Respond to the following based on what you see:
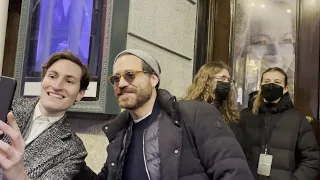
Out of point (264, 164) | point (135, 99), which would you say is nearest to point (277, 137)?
point (264, 164)

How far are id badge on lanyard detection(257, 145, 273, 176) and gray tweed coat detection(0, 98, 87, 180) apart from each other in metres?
1.19

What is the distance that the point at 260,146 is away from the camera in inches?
93.0

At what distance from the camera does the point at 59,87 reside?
1.61 metres

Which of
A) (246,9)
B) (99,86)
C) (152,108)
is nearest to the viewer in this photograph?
(152,108)

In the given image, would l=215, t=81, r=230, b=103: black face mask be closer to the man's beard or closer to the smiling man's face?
the man's beard

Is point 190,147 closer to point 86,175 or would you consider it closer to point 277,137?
point 86,175

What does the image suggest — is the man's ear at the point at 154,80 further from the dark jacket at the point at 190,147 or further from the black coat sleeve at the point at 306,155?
the black coat sleeve at the point at 306,155

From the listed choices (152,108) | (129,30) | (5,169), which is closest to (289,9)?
(129,30)

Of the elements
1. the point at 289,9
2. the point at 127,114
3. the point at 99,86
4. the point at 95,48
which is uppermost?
the point at 289,9

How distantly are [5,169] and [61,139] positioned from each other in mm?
659

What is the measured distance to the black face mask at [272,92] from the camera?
2.36m

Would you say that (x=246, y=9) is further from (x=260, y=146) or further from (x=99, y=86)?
(x=99, y=86)

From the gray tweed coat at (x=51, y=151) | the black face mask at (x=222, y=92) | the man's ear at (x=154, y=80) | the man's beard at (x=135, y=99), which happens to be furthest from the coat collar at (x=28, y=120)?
the black face mask at (x=222, y=92)

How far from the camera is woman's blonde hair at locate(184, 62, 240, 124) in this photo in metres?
2.18
